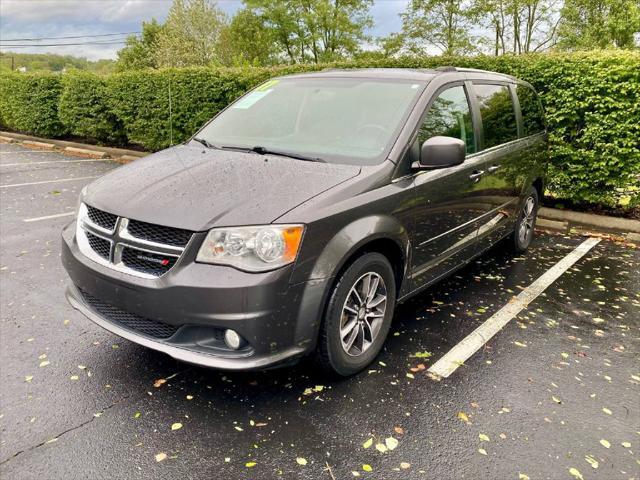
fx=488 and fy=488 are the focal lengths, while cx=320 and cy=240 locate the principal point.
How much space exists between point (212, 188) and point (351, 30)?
40.9 m

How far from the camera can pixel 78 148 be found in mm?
14352

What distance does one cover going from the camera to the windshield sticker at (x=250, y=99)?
4.04 m

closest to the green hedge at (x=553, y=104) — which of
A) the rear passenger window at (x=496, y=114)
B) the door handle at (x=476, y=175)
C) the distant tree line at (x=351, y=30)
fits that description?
the rear passenger window at (x=496, y=114)

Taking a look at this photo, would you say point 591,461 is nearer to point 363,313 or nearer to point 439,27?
point 363,313

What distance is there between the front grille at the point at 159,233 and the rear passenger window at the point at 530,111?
13.3 feet

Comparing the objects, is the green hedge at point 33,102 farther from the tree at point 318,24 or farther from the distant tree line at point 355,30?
the tree at point 318,24

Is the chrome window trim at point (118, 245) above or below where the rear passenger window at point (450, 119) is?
below

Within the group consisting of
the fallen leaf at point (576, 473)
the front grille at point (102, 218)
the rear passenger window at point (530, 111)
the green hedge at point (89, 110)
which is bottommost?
the fallen leaf at point (576, 473)

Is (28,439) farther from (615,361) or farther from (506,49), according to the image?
(506,49)

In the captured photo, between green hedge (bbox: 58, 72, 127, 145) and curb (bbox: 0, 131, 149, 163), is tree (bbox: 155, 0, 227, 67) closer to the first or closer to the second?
curb (bbox: 0, 131, 149, 163)

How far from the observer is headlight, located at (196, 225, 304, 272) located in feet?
7.82

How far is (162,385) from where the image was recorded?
2.90 metres

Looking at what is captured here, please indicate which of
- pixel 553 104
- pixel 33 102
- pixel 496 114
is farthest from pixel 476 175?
pixel 33 102

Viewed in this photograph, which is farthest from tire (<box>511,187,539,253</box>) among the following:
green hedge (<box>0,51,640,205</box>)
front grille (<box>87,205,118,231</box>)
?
front grille (<box>87,205,118,231</box>)
